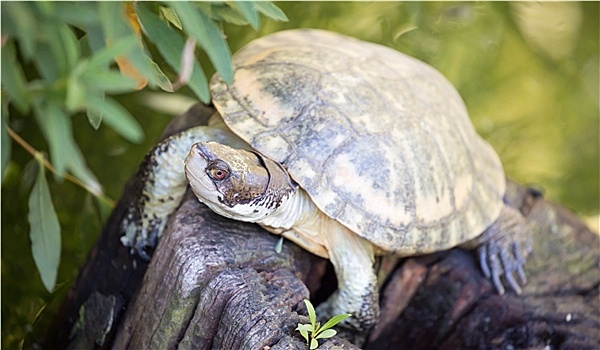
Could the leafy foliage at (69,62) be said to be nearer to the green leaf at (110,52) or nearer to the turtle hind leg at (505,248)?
the green leaf at (110,52)

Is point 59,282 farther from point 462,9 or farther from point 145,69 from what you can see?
point 462,9

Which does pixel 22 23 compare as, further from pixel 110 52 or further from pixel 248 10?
pixel 248 10

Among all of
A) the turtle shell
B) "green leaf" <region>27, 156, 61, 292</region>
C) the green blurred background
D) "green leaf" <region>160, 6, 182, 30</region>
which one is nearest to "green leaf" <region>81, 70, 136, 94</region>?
"green leaf" <region>160, 6, 182, 30</region>

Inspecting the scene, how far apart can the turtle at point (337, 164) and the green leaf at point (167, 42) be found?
23cm

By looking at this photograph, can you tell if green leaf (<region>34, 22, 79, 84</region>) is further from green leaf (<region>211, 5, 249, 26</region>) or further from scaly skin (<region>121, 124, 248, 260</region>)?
scaly skin (<region>121, 124, 248, 260</region>)

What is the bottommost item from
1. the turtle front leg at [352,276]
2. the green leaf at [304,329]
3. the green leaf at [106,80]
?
the turtle front leg at [352,276]

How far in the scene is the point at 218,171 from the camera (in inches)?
46.1

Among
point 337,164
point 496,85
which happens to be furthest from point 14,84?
point 496,85

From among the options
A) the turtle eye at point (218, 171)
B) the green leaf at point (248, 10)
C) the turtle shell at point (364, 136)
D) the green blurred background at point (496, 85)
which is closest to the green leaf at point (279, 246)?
the turtle shell at point (364, 136)

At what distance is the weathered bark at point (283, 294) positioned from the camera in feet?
3.96

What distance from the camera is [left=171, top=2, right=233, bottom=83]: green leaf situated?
82 cm

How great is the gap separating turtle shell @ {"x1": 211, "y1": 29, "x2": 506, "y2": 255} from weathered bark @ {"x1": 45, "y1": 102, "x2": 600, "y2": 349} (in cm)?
16

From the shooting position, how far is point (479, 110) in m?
3.16

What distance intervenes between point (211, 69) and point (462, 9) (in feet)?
4.14
